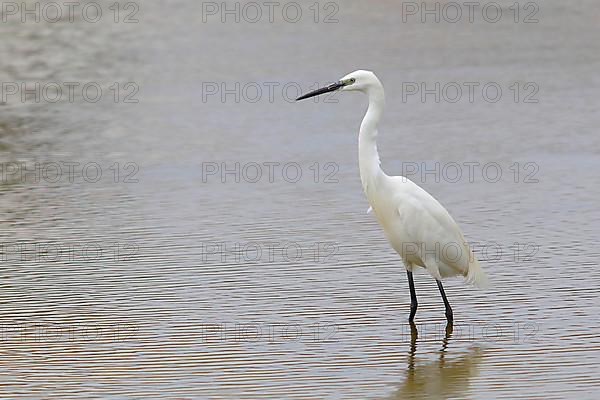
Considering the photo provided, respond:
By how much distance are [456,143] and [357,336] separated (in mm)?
5943

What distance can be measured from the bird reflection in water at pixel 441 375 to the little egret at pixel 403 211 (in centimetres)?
57

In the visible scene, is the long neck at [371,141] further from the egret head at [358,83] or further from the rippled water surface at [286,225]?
the rippled water surface at [286,225]

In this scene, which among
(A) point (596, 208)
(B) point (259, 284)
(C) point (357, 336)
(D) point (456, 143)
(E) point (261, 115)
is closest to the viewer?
(C) point (357, 336)

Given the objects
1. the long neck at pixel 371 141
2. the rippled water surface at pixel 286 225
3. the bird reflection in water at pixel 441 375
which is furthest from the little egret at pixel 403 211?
the bird reflection in water at pixel 441 375

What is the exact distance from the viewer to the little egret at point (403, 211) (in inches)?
311

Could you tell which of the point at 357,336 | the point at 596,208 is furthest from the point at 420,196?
the point at 596,208

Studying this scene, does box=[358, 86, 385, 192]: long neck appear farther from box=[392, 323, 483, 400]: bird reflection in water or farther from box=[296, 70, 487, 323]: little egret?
box=[392, 323, 483, 400]: bird reflection in water

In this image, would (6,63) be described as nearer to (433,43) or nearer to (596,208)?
(433,43)

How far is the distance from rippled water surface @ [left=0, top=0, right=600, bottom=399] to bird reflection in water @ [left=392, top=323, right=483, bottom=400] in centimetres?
2

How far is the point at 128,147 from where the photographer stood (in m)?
13.8

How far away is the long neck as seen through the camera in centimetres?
788

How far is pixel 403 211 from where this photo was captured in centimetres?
793

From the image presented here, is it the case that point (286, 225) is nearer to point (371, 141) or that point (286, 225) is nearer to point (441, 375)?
point (371, 141)

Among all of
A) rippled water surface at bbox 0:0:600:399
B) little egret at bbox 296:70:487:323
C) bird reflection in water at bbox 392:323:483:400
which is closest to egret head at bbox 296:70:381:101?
little egret at bbox 296:70:487:323
